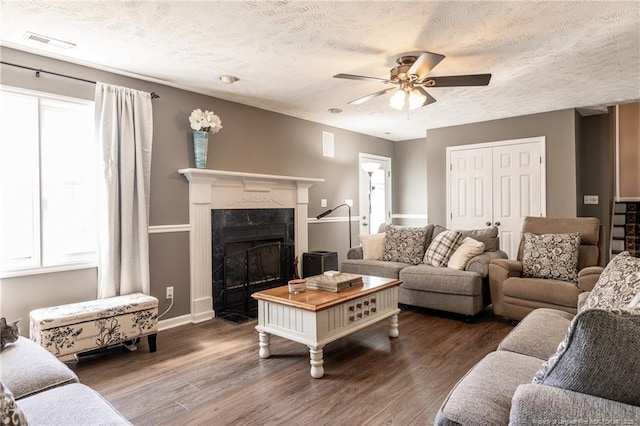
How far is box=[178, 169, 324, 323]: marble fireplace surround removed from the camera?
A: 3.82 m

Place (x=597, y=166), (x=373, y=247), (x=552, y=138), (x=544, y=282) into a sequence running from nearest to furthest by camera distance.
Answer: (x=544, y=282) < (x=373, y=247) < (x=552, y=138) < (x=597, y=166)

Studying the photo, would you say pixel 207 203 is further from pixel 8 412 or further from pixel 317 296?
pixel 8 412

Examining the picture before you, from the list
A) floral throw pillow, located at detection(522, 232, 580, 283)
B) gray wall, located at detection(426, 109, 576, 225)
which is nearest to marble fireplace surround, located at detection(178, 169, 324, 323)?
floral throw pillow, located at detection(522, 232, 580, 283)

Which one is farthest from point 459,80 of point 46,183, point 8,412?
point 46,183

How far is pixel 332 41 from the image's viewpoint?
274 cm

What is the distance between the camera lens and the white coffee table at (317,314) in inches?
99.7

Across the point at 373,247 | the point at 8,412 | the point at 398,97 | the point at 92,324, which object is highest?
the point at 398,97

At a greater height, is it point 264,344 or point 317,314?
point 317,314

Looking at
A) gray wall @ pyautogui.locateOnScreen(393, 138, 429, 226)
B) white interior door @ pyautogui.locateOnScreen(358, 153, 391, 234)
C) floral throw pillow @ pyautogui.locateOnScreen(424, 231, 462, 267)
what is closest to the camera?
floral throw pillow @ pyautogui.locateOnScreen(424, 231, 462, 267)

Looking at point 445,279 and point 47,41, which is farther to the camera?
point 445,279

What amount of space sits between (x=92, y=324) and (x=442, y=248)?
3.34 meters

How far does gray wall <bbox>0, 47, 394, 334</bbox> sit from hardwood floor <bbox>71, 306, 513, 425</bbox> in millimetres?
599

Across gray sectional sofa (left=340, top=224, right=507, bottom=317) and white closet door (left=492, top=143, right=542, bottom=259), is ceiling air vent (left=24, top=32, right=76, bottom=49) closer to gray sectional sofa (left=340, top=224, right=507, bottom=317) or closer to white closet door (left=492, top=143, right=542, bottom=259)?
gray sectional sofa (left=340, top=224, right=507, bottom=317)

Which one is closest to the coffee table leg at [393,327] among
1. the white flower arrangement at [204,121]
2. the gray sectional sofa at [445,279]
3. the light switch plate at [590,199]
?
the gray sectional sofa at [445,279]
